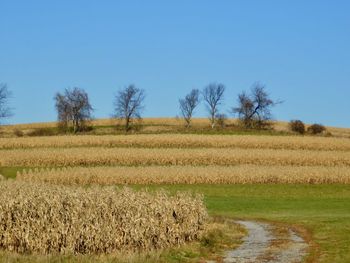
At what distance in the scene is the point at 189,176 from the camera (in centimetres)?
5094

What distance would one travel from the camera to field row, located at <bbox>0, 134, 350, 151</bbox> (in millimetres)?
74312

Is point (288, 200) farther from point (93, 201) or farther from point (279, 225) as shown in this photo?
point (93, 201)

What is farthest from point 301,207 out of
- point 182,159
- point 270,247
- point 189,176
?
point 182,159

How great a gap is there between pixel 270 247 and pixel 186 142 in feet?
179

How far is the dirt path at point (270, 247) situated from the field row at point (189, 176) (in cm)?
2450

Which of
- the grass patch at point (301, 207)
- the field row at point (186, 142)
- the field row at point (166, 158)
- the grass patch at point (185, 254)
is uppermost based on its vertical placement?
the field row at point (186, 142)

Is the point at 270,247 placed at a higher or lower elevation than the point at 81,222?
lower

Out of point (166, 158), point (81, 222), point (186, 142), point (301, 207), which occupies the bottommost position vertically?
point (301, 207)

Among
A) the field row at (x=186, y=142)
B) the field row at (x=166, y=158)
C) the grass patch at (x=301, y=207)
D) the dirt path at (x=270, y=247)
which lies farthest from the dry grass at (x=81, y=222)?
the field row at (x=186, y=142)

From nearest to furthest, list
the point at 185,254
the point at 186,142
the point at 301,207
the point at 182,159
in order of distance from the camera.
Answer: the point at 185,254 → the point at 301,207 → the point at 182,159 → the point at 186,142

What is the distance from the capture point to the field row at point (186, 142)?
74.3m

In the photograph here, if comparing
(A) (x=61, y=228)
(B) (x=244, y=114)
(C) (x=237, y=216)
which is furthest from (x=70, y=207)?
(B) (x=244, y=114)

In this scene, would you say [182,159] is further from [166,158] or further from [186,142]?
[186,142]

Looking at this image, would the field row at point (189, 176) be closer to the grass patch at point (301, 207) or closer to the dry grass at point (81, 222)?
the grass patch at point (301, 207)
